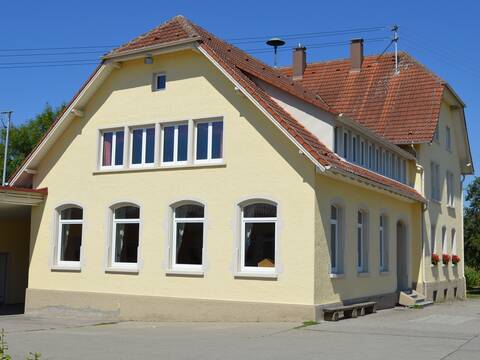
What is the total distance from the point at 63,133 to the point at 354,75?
537 inches

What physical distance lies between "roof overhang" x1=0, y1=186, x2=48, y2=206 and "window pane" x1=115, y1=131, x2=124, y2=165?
9.02 feet

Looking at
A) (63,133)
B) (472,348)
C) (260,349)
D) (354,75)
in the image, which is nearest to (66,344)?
(260,349)

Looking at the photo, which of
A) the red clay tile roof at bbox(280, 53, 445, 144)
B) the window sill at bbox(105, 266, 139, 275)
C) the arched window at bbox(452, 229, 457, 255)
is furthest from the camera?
the arched window at bbox(452, 229, 457, 255)

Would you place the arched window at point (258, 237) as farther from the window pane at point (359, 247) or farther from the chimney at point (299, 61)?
the chimney at point (299, 61)

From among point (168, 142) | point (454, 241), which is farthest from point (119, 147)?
point (454, 241)

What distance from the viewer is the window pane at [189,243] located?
17.8 metres

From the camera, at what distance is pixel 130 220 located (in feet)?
62.5

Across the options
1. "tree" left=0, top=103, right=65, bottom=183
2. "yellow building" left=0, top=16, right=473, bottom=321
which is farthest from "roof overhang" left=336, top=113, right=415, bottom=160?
"tree" left=0, top=103, right=65, bottom=183

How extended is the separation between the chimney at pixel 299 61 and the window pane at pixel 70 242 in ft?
45.7

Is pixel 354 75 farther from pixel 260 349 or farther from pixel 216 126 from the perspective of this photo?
pixel 260 349

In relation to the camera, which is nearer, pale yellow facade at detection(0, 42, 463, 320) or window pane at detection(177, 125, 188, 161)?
pale yellow facade at detection(0, 42, 463, 320)

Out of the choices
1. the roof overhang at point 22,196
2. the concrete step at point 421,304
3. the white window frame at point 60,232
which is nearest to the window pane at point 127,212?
the white window frame at point 60,232

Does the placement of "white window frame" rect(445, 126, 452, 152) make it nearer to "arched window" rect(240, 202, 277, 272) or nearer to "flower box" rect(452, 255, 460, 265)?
"flower box" rect(452, 255, 460, 265)

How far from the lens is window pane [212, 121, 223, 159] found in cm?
1775
